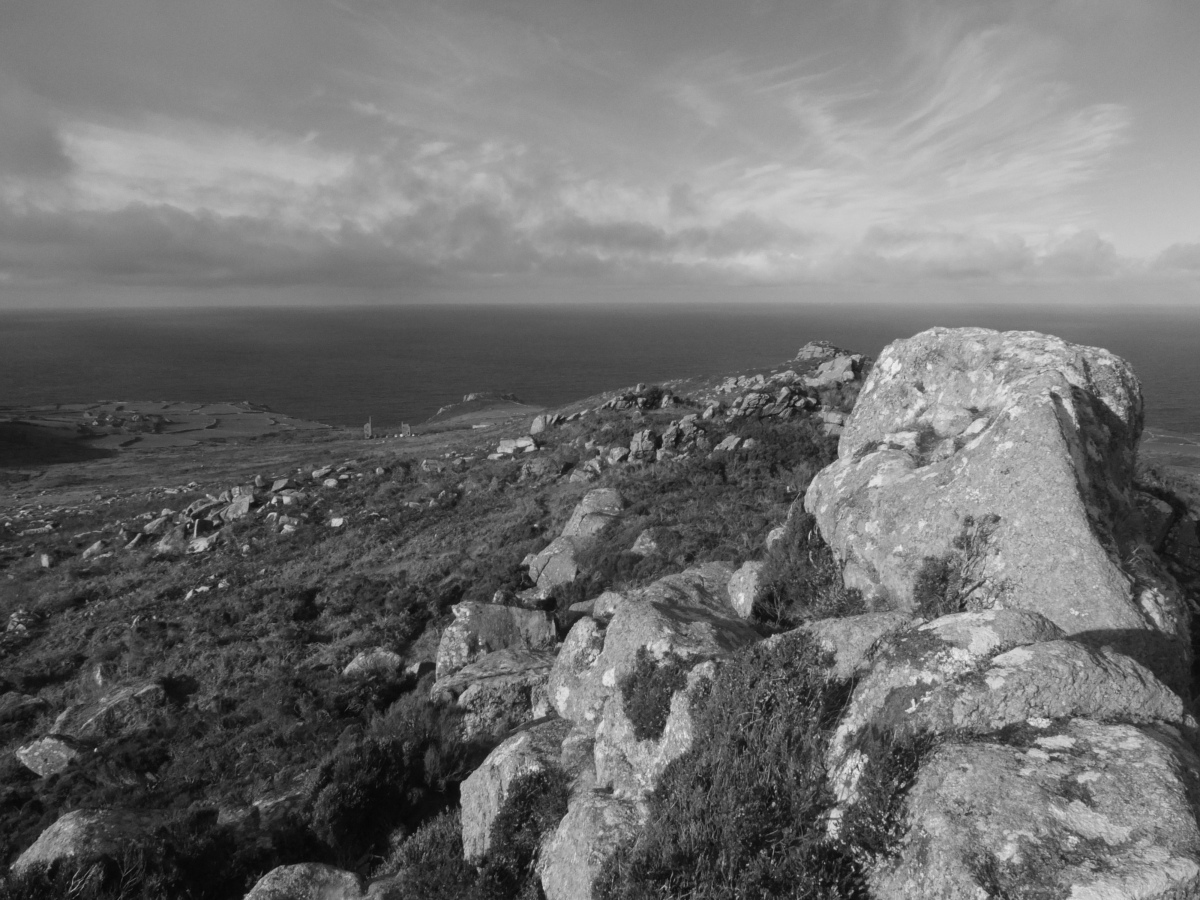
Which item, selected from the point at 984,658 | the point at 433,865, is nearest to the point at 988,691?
Result: the point at 984,658

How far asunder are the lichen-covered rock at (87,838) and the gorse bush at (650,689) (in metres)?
7.07

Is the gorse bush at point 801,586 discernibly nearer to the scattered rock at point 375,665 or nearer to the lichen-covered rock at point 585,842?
the lichen-covered rock at point 585,842

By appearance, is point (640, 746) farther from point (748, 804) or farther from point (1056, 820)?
point (1056, 820)

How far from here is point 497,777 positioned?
309 inches

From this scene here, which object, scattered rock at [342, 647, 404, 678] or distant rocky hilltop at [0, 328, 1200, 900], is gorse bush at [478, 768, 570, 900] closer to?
distant rocky hilltop at [0, 328, 1200, 900]

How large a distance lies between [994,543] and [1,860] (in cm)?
1558

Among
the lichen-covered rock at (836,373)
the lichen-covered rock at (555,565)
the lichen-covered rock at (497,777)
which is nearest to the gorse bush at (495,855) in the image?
the lichen-covered rock at (497,777)

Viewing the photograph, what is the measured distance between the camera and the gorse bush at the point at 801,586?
9.18m

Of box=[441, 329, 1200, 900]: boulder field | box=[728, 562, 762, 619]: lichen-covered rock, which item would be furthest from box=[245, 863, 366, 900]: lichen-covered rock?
box=[728, 562, 762, 619]: lichen-covered rock

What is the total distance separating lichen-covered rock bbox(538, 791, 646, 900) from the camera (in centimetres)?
581

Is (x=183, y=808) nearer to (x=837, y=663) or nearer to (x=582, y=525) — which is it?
(x=837, y=663)

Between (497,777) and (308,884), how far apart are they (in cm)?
242

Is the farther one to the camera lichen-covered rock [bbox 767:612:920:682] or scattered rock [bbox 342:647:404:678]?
scattered rock [bbox 342:647:404:678]

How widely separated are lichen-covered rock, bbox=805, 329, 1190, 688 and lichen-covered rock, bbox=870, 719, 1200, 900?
7.60ft
